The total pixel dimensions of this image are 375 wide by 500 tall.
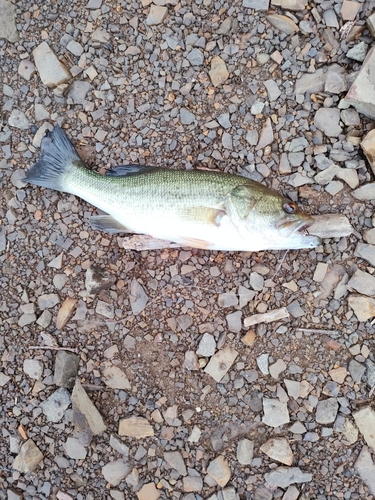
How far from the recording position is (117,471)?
4062 millimetres

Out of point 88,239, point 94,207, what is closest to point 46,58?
point 94,207

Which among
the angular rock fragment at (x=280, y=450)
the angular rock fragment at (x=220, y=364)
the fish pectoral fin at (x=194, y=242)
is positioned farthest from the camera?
the angular rock fragment at (x=220, y=364)

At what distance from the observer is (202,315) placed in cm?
405

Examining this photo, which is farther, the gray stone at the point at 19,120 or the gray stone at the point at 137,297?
the gray stone at the point at 19,120

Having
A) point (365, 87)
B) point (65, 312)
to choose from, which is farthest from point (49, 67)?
point (365, 87)

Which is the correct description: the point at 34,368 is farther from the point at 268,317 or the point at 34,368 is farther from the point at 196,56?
the point at 196,56

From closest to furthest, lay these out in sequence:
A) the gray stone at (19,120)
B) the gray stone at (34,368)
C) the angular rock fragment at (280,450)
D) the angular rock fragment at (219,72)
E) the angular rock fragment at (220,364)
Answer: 1. the angular rock fragment at (280,450)
2. the angular rock fragment at (220,364)
3. the angular rock fragment at (219,72)
4. the gray stone at (34,368)
5. the gray stone at (19,120)

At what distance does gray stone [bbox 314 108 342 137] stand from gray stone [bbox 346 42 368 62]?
49 cm

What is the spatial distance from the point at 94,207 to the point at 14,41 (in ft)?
6.13

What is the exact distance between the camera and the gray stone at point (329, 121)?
3992mm

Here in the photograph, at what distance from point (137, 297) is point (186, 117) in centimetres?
174

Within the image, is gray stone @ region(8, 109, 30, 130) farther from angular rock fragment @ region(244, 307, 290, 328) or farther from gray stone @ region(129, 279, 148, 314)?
angular rock fragment @ region(244, 307, 290, 328)

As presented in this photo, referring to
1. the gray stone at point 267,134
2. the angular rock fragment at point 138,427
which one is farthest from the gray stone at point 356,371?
the gray stone at point 267,134

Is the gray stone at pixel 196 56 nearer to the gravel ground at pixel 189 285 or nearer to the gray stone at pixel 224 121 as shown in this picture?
the gravel ground at pixel 189 285
